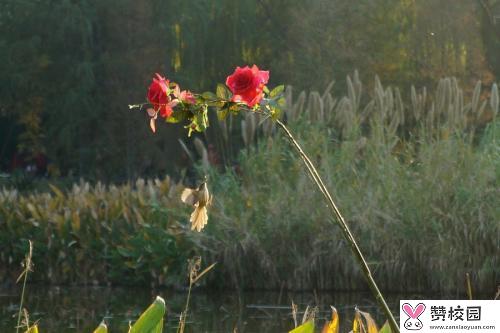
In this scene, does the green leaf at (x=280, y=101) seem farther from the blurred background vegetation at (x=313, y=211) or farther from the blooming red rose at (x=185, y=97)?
the blurred background vegetation at (x=313, y=211)

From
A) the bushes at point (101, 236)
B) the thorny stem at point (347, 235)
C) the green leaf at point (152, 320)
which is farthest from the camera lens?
the bushes at point (101, 236)

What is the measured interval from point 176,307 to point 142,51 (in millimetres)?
20819

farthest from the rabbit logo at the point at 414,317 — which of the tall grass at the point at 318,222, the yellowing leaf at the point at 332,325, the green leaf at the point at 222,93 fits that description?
the tall grass at the point at 318,222

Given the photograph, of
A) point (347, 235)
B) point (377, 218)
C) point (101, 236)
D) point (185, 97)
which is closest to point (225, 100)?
point (185, 97)

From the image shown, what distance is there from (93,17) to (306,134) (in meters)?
18.7

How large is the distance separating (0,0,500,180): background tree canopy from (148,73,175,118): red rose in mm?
23654

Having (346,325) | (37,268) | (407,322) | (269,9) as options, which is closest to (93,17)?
(269,9)

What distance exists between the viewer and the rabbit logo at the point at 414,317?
3839 millimetres

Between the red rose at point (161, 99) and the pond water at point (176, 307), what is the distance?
18.9 ft

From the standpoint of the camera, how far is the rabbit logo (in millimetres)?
3839

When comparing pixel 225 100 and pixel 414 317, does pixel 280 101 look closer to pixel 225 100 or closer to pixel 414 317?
pixel 225 100

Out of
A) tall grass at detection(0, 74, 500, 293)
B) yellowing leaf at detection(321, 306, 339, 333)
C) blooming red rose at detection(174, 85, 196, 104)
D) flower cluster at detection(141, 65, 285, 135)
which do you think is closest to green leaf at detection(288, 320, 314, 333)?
yellowing leaf at detection(321, 306, 339, 333)

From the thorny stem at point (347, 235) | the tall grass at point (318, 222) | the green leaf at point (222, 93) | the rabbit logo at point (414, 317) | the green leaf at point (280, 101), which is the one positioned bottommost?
the tall grass at point (318, 222)

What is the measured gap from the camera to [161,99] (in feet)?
13.3
